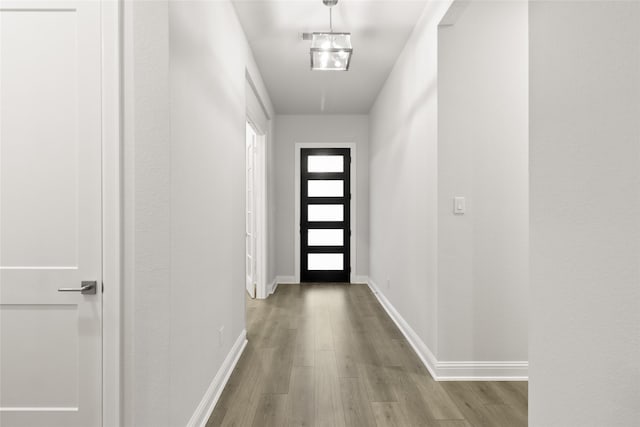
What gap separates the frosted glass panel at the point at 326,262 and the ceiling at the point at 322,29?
2467 mm

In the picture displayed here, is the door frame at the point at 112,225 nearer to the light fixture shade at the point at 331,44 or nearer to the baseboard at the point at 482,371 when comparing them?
the light fixture shade at the point at 331,44

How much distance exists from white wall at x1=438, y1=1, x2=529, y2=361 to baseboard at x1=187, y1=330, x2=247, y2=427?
4.93 ft

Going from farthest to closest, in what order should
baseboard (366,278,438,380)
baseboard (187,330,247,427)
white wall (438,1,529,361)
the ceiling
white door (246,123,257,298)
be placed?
white door (246,123,257,298)
the ceiling
baseboard (366,278,438,380)
white wall (438,1,529,361)
baseboard (187,330,247,427)

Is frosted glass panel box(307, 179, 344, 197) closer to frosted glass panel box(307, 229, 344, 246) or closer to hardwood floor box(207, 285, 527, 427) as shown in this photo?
frosted glass panel box(307, 229, 344, 246)

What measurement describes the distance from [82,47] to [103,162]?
1.45ft

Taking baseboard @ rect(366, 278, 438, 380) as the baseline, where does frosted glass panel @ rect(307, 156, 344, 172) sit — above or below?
above

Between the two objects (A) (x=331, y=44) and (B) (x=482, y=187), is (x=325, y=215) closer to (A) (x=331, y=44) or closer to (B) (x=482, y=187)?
(A) (x=331, y=44)

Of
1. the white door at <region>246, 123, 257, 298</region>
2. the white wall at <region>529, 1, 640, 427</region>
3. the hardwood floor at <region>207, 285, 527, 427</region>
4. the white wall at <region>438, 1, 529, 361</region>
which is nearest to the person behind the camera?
the white wall at <region>529, 1, 640, 427</region>

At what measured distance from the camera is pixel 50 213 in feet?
4.95

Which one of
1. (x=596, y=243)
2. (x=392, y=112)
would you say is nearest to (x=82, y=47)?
(x=596, y=243)

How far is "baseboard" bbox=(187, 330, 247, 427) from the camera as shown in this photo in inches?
82.1

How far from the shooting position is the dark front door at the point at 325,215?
6.38 meters

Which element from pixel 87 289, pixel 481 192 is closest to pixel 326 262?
pixel 481 192

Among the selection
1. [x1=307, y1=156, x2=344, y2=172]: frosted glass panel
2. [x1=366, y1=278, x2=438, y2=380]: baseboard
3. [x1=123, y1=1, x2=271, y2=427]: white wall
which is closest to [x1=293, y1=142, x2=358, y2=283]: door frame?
[x1=307, y1=156, x2=344, y2=172]: frosted glass panel
